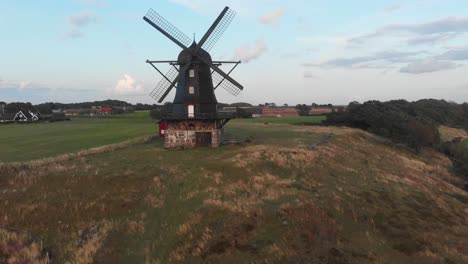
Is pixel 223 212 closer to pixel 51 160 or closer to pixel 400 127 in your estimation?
pixel 51 160

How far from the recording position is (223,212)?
701 inches

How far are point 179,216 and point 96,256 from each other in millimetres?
4203

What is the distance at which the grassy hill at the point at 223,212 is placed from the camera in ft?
49.6

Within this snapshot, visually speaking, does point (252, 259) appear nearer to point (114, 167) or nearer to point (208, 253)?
point (208, 253)

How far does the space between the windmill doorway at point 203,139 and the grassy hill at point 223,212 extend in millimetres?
5216

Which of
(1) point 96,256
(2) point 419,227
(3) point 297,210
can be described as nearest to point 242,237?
(3) point 297,210

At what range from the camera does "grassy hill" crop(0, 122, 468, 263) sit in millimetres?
15125

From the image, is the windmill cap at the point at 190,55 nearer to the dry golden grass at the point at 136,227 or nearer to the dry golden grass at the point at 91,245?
the dry golden grass at the point at 136,227

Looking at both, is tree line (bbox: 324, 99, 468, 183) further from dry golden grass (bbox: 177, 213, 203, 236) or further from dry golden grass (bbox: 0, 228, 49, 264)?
dry golden grass (bbox: 0, 228, 49, 264)

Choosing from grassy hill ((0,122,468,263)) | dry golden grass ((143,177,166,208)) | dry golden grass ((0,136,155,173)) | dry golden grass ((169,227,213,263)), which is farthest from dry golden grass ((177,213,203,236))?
dry golden grass ((0,136,155,173))

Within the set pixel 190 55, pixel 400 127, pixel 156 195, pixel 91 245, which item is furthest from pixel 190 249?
pixel 400 127

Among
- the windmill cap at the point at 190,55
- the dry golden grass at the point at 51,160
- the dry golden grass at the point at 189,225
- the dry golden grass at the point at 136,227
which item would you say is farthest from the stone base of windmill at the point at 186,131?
the dry golden grass at the point at 189,225

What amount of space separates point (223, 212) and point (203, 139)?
17314 millimetres

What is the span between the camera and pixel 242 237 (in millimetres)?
15734
